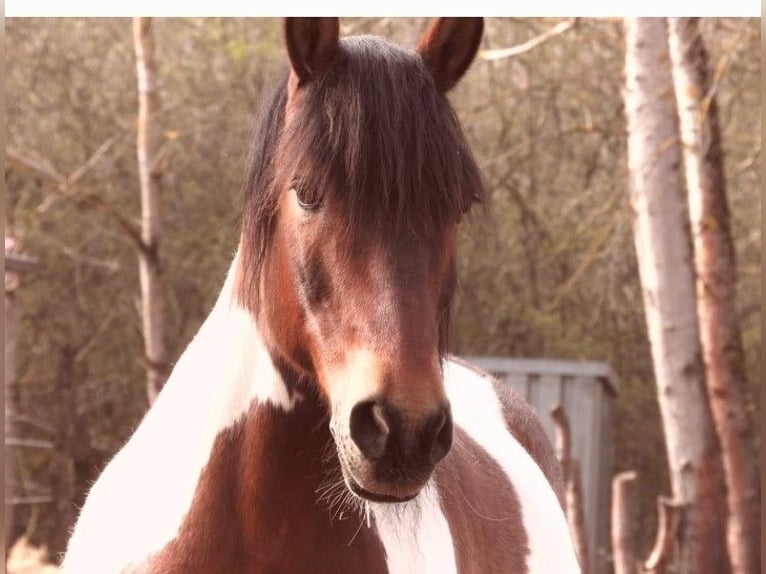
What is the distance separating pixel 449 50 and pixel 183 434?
813mm

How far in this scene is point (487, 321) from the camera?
367 inches

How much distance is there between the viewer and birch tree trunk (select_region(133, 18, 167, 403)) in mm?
6270

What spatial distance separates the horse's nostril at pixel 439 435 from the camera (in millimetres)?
1560

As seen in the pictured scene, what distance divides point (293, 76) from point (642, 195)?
4.11 meters

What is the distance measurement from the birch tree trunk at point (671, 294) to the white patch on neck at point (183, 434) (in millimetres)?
3977

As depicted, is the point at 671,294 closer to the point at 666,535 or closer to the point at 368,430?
the point at 666,535

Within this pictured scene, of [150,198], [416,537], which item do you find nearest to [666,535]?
[150,198]

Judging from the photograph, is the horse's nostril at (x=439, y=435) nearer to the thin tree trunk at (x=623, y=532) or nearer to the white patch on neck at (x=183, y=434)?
the white patch on neck at (x=183, y=434)

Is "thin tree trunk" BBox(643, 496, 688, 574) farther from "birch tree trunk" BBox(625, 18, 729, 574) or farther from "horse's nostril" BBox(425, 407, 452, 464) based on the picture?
"horse's nostril" BBox(425, 407, 452, 464)

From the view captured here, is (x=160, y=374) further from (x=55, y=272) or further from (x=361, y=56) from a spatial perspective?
(x=361, y=56)

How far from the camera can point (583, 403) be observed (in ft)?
24.1
